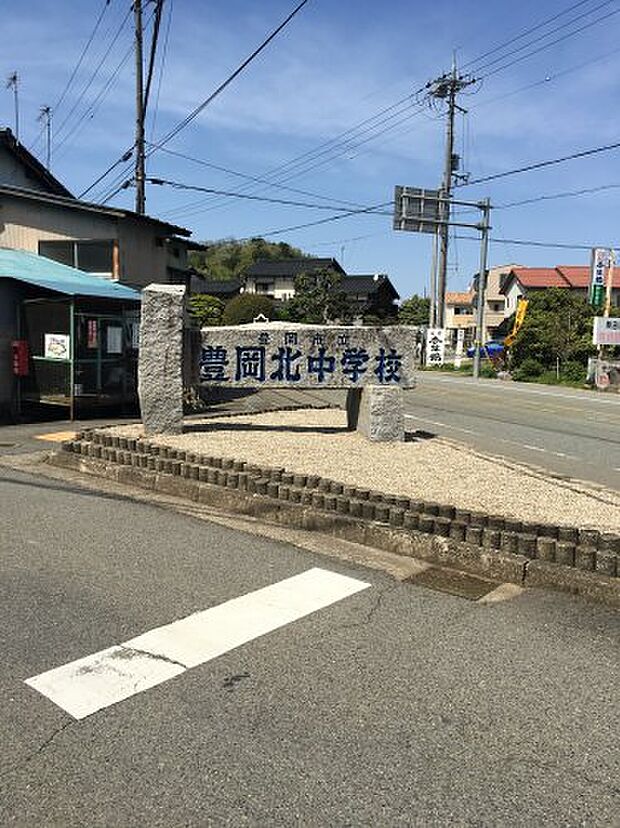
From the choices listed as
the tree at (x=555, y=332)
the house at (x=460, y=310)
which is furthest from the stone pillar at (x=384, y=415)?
the house at (x=460, y=310)

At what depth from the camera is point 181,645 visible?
12.6ft

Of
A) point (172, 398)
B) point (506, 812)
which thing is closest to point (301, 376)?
point (172, 398)

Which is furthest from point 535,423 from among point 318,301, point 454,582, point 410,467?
point 318,301

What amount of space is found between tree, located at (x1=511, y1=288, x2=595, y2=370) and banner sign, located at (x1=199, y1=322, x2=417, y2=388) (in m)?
22.9

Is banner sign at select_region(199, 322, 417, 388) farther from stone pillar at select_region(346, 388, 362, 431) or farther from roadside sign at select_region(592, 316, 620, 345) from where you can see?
roadside sign at select_region(592, 316, 620, 345)

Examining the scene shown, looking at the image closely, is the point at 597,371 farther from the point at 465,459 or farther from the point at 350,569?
the point at 350,569

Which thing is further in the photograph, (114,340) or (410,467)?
(114,340)

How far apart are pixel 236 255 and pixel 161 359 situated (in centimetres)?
8931

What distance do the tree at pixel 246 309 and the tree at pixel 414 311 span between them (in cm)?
1722

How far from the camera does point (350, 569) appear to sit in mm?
5102

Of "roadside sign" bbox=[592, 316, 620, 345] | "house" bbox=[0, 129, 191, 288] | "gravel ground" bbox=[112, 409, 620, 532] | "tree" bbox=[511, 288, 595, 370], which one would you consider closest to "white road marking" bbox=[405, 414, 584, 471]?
"gravel ground" bbox=[112, 409, 620, 532]

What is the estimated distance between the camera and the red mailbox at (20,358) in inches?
513

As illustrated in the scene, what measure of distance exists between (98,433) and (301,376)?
260 cm

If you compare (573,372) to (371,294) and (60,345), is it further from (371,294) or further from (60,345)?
(371,294)
